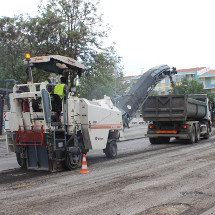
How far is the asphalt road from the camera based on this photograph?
227 inches

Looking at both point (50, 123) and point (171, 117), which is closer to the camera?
point (50, 123)

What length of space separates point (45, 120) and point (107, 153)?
3.46 meters

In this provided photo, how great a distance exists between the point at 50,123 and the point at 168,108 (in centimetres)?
885

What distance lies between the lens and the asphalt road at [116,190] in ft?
18.9

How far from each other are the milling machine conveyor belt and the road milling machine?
4133 mm

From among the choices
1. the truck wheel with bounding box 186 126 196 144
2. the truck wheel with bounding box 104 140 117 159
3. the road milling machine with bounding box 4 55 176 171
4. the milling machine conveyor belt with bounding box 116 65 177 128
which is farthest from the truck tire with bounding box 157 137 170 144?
the road milling machine with bounding box 4 55 176 171

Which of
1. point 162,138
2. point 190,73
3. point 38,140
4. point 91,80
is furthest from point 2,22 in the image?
point 190,73

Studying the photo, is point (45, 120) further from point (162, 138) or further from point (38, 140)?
point (162, 138)

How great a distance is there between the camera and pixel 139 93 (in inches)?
612

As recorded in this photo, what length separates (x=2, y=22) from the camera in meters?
24.0

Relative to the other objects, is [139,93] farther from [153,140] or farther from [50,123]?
[50,123]

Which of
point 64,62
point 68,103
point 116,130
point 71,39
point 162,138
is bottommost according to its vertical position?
point 162,138


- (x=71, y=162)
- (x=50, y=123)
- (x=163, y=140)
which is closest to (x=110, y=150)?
(x=71, y=162)

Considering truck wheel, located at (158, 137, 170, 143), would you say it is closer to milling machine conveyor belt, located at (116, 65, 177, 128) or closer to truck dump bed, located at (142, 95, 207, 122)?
truck dump bed, located at (142, 95, 207, 122)
